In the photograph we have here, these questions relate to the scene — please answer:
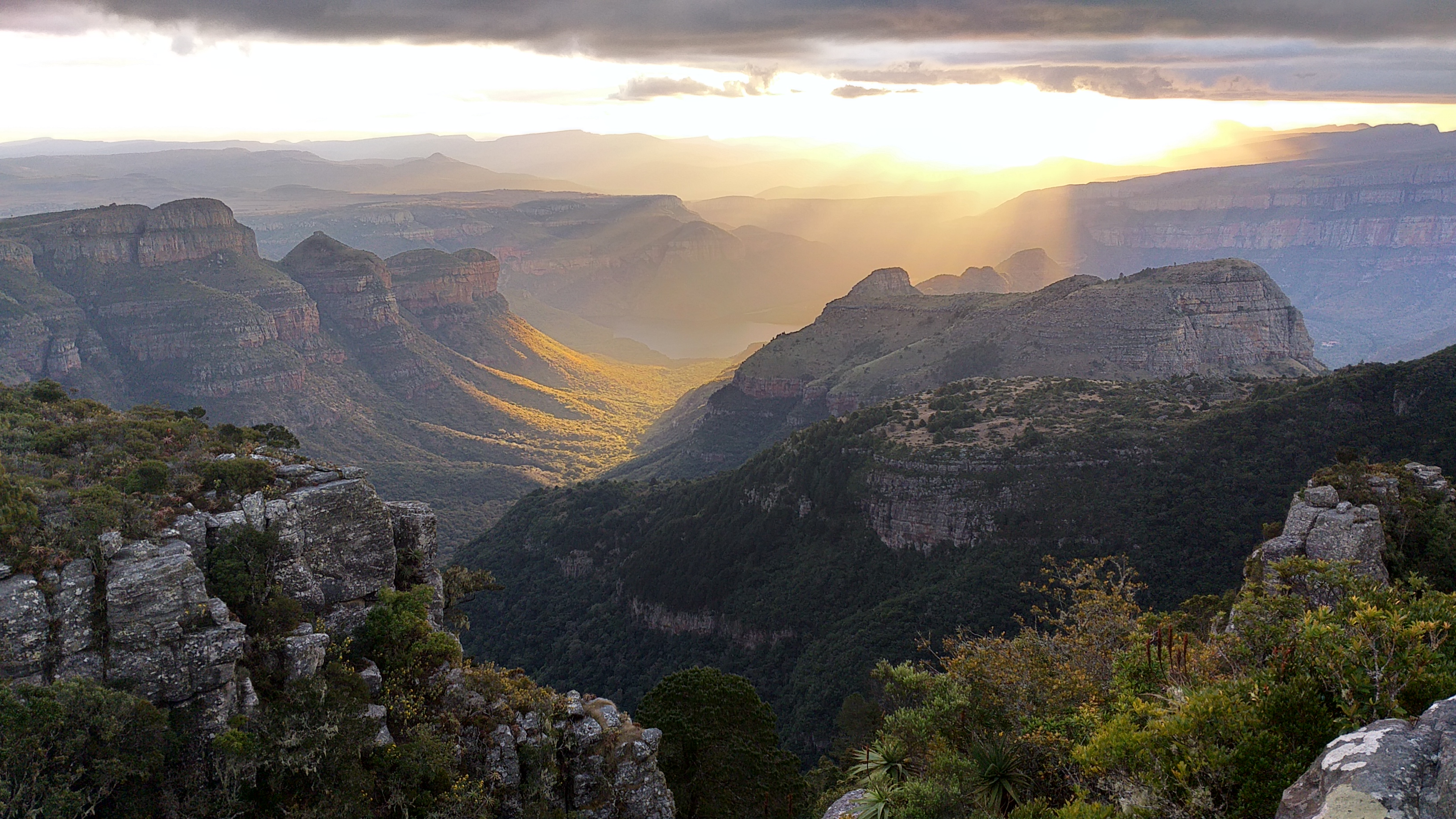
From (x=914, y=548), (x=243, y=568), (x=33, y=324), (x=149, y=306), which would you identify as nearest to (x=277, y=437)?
(x=243, y=568)

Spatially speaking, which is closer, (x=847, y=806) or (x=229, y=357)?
(x=847, y=806)

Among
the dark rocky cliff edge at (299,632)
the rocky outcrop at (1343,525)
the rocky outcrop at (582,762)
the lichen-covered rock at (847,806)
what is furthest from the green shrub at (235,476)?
the rocky outcrop at (1343,525)

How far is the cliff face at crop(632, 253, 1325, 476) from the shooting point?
11688 cm

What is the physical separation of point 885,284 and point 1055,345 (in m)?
65.9

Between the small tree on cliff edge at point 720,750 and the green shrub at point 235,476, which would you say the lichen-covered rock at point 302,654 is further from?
the small tree on cliff edge at point 720,750

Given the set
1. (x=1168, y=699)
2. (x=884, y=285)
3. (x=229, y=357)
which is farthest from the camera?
(x=884, y=285)

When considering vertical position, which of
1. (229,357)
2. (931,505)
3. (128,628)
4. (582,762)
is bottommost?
(229,357)

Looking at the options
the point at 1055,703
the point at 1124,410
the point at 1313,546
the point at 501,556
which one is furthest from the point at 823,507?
the point at 1055,703

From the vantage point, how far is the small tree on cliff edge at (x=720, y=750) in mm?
36281

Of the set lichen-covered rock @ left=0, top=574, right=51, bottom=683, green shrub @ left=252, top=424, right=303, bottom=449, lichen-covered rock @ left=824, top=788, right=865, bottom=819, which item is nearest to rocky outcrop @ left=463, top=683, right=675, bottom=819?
lichen-covered rock @ left=824, top=788, right=865, bottom=819

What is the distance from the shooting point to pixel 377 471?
479 feet

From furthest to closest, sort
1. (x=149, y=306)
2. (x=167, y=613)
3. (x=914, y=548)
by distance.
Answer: (x=149, y=306) → (x=914, y=548) → (x=167, y=613)

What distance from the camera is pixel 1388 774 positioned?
38.9 ft

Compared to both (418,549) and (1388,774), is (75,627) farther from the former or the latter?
(1388,774)
